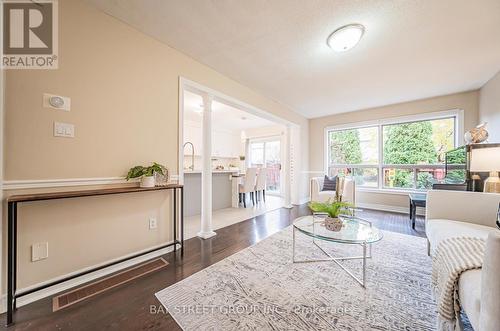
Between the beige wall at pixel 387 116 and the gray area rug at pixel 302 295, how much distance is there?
2434mm

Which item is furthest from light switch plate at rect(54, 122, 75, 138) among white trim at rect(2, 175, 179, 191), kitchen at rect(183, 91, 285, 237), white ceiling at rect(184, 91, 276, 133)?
white ceiling at rect(184, 91, 276, 133)

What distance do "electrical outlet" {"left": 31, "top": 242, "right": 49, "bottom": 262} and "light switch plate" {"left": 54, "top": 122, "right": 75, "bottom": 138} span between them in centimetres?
88

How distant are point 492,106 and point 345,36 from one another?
294cm

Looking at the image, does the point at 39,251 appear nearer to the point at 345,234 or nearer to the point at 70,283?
the point at 70,283

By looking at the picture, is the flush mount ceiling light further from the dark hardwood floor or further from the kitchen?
the dark hardwood floor

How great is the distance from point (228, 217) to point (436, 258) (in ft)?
9.78

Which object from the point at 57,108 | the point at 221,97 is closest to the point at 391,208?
the point at 221,97

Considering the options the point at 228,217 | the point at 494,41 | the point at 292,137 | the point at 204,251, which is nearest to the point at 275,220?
the point at 228,217

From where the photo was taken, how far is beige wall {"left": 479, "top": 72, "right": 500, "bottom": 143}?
2681 mm

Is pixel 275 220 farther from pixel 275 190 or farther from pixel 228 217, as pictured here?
pixel 275 190

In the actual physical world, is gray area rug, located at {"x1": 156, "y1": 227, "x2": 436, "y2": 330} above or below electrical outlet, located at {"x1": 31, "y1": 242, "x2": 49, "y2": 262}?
below

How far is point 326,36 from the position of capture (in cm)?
199

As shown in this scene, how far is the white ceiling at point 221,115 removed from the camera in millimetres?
4211

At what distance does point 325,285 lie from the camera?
1597mm
